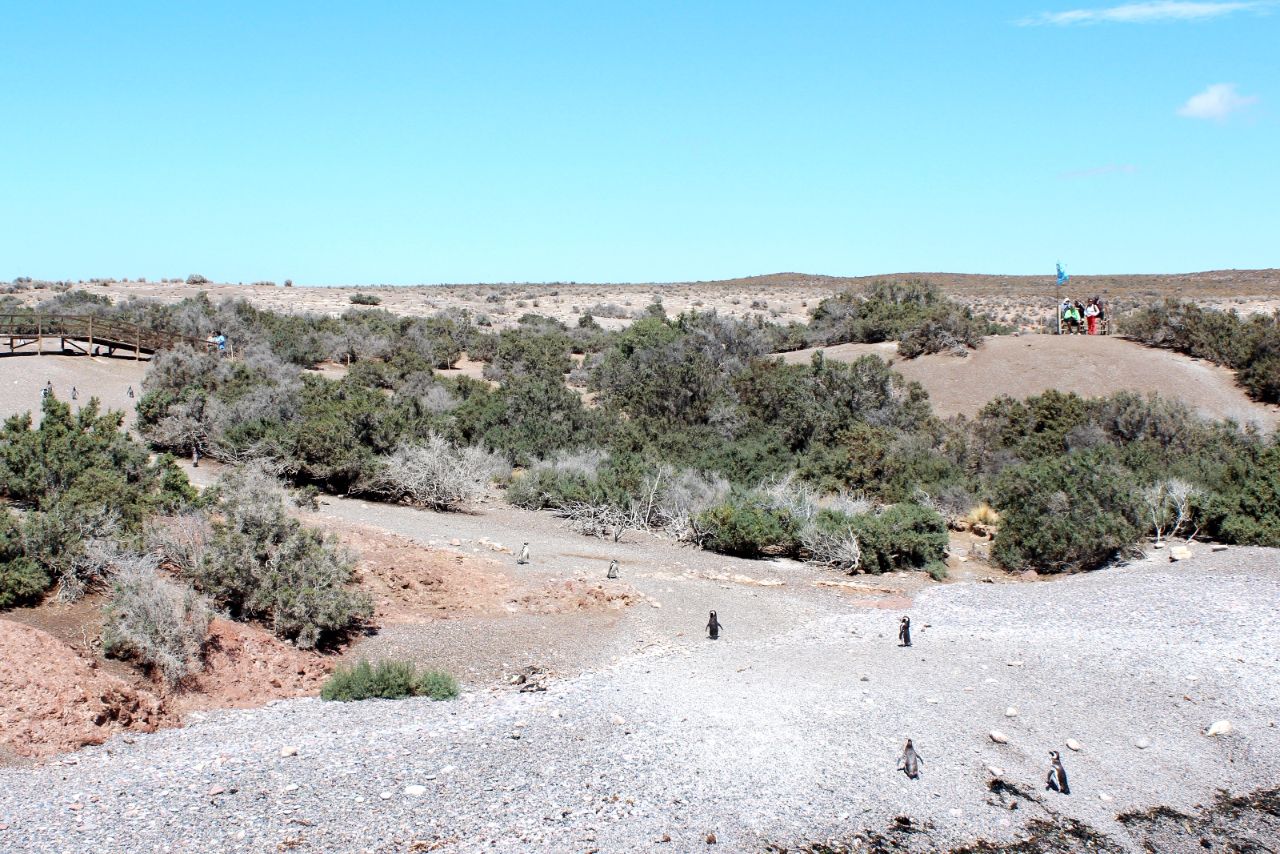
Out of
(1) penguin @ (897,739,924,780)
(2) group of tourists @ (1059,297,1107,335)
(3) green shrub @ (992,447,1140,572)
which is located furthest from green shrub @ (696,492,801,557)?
(2) group of tourists @ (1059,297,1107,335)

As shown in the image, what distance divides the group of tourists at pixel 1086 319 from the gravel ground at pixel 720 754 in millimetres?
24219

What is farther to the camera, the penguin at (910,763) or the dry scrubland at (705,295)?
the dry scrubland at (705,295)

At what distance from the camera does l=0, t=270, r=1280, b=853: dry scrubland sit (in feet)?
26.5

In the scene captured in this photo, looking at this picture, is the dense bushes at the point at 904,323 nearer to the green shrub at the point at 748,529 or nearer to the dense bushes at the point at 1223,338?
the dense bushes at the point at 1223,338

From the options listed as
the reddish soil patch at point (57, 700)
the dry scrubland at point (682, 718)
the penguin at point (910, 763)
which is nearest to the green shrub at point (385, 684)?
the dry scrubland at point (682, 718)

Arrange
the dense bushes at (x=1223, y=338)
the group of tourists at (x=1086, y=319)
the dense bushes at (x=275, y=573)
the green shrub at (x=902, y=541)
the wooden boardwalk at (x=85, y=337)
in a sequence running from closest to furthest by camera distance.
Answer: the dense bushes at (x=275, y=573), the green shrub at (x=902, y=541), the dense bushes at (x=1223, y=338), the wooden boardwalk at (x=85, y=337), the group of tourists at (x=1086, y=319)

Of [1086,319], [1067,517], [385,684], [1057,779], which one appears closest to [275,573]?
[385,684]

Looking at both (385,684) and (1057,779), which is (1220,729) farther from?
(385,684)

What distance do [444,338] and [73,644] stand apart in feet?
98.1

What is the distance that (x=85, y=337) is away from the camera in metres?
31.3

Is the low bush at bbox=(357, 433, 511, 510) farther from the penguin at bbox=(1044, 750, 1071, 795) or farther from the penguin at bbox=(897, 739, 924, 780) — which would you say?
the penguin at bbox=(1044, 750, 1071, 795)

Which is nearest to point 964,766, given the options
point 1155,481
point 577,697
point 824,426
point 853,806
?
point 853,806

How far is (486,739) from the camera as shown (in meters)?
9.45

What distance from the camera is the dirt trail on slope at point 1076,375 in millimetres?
28562
